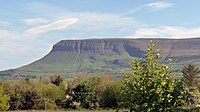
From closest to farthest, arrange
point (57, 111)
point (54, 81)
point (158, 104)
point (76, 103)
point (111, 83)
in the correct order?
1. point (158, 104)
2. point (57, 111)
3. point (76, 103)
4. point (111, 83)
5. point (54, 81)

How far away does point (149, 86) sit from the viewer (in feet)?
51.1

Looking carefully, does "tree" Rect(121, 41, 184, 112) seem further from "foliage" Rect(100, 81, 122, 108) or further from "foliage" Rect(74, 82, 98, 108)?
"foliage" Rect(100, 81, 122, 108)

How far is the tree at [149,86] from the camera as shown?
15.2 metres

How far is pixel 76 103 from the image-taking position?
230 ft

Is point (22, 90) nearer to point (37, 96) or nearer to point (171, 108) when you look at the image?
point (37, 96)

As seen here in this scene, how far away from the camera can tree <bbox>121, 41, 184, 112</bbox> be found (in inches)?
598

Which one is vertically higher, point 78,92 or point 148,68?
point 148,68

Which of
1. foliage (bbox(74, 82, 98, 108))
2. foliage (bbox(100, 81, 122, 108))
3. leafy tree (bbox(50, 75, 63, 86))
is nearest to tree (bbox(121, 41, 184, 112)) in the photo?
foliage (bbox(74, 82, 98, 108))

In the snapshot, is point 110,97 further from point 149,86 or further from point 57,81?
point 149,86

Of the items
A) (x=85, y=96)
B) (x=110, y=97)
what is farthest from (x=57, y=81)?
(x=110, y=97)

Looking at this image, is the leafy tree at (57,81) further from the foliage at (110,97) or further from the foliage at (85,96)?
the foliage at (110,97)

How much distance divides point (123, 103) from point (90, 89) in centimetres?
5627

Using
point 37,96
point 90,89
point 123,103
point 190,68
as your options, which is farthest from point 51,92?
point 123,103

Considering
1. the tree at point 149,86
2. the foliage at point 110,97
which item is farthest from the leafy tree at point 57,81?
the tree at point 149,86
